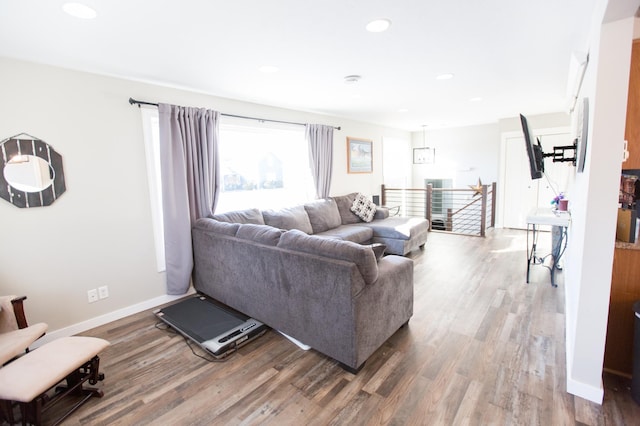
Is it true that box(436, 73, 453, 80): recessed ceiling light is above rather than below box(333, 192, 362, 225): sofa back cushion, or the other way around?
above

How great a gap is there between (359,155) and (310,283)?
4223mm

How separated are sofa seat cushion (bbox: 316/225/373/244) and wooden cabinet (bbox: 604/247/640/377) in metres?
2.64

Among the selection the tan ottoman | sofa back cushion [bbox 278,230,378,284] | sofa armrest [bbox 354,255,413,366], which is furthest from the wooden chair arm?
sofa armrest [bbox 354,255,413,366]

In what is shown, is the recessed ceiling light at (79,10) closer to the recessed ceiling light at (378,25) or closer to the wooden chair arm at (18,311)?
the recessed ceiling light at (378,25)

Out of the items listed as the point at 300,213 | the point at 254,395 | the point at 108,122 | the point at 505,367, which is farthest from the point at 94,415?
the point at 300,213

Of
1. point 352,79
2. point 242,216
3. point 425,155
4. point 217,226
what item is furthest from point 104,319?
point 425,155

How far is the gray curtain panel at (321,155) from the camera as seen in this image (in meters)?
4.85

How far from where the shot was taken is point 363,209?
5.18 m

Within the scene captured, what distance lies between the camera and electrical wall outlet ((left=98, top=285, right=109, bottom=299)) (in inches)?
113

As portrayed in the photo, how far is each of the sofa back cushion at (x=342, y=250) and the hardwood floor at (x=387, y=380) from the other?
715 mm

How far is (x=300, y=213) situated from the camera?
435 cm

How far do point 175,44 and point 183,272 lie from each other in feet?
7.17

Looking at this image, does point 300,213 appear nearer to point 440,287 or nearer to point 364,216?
point 364,216

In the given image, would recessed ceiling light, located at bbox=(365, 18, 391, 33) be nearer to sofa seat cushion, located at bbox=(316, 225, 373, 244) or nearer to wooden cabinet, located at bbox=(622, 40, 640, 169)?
wooden cabinet, located at bbox=(622, 40, 640, 169)
